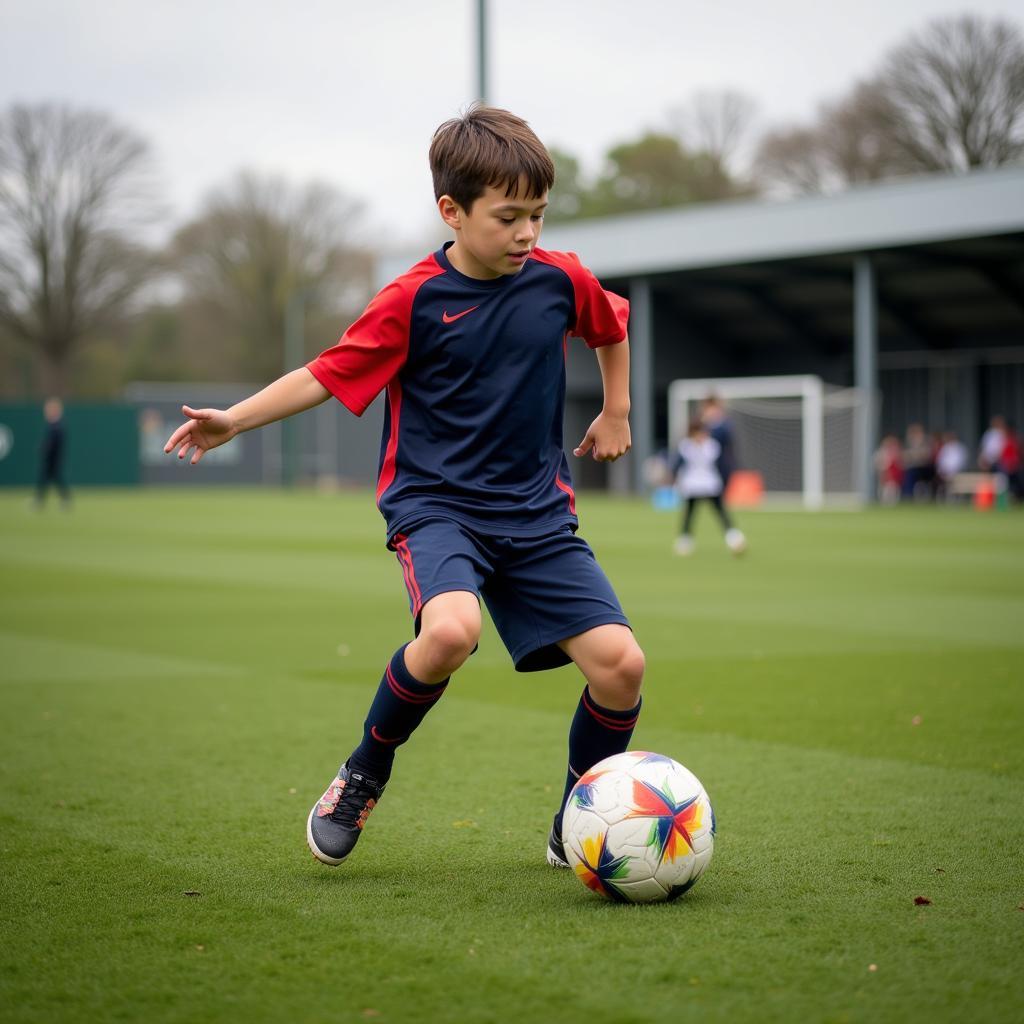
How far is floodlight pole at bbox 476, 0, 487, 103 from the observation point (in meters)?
13.4

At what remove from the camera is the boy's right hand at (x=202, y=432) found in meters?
3.91

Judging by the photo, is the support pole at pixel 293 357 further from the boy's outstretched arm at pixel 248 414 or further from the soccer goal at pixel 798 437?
the boy's outstretched arm at pixel 248 414

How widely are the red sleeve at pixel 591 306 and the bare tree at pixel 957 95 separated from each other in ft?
133

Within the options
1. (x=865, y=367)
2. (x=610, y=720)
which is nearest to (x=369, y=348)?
(x=610, y=720)

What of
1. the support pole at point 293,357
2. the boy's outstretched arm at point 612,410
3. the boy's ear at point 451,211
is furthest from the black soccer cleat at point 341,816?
the support pole at point 293,357

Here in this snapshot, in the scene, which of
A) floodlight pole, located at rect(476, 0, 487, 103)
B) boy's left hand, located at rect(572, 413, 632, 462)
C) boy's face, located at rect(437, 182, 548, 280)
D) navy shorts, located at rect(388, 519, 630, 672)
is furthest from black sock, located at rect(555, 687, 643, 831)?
floodlight pole, located at rect(476, 0, 487, 103)

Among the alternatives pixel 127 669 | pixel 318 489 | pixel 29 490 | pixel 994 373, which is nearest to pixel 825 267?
pixel 994 373

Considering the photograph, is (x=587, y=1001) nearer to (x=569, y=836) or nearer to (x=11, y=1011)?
(x=569, y=836)

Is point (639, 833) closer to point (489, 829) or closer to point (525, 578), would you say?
point (525, 578)

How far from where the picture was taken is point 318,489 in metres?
52.2

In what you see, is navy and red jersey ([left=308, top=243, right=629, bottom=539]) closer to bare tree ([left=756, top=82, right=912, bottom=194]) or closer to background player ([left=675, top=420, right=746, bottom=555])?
background player ([left=675, top=420, right=746, bottom=555])

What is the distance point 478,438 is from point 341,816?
3.73ft

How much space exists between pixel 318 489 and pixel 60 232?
40.8 ft

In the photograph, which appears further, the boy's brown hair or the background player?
the background player
